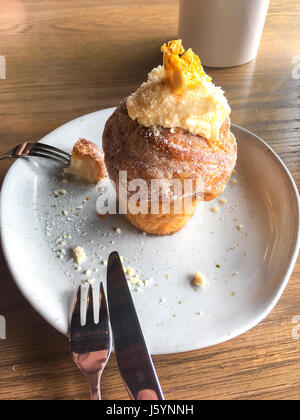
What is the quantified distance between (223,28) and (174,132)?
739mm

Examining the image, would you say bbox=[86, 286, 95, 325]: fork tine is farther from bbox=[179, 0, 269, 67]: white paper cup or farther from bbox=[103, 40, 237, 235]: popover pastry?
bbox=[179, 0, 269, 67]: white paper cup

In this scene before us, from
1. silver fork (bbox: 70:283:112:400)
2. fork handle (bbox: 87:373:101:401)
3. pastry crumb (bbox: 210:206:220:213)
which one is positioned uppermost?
pastry crumb (bbox: 210:206:220:213)

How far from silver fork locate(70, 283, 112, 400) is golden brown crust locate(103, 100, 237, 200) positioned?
12.9 inches

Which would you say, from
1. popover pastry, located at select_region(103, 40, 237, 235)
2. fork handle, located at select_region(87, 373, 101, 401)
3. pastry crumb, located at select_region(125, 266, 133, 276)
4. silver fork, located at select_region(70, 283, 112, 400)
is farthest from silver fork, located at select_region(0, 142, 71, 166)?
fork handle, located at select_region(87, 373, 101, 401)

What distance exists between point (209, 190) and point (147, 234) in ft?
0.67

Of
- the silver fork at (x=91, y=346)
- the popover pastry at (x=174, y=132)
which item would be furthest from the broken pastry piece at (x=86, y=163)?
the silver fork at (x=91, y=346)

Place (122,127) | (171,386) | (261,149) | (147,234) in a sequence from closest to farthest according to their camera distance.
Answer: (171,386) → (122,127) → (147,234) → (261,149)

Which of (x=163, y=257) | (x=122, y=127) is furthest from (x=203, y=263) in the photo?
(x=122, y=127)

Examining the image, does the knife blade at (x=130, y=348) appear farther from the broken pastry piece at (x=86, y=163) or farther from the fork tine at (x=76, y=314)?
the broken pastry piece at (x=86, y=163)

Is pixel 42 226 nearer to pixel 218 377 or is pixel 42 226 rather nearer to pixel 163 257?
pixel 163 257

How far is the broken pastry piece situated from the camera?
3.72 feet

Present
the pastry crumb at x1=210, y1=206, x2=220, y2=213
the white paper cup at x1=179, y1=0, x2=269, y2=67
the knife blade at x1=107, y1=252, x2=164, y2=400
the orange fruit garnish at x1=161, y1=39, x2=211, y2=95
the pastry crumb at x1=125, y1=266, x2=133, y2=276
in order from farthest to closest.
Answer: the white paper cup at x1=179, y1=0, x2=269, y2=67
the pastry crumb at x1=210, y1=206, x2=220, y2=213
the pastry crumb at x1=125, y1=266, x2=133, y2=276
the orange fruit garnish at x1=161, y1=39, x2=211, y2=95
the knife blade at x1=107, y1=252, x2=164, y2=400

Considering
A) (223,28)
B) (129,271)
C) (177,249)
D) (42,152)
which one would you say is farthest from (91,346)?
(223,28)

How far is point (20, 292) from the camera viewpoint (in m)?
0.92
